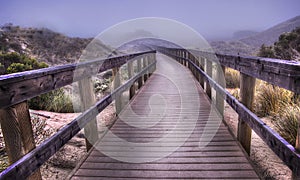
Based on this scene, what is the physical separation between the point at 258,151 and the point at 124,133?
2.08 metres

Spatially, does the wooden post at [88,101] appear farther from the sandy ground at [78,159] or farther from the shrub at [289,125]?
the shrub at [289,125]

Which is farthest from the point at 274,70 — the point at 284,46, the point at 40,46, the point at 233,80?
the point at 40,46

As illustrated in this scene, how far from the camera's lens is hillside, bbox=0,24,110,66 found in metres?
17.0

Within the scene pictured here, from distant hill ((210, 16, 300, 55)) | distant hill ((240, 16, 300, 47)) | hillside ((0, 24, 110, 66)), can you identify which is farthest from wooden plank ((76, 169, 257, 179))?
distant hill ((240, 16, 300, 47))

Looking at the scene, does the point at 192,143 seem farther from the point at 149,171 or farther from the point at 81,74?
the point at 81,74

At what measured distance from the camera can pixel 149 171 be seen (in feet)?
8.21

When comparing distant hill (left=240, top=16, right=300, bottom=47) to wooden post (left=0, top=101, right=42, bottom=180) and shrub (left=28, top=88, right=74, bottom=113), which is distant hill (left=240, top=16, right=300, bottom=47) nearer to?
shrub (left=28, top=88, right=74, bottom=113)

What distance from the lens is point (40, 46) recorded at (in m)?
20.7

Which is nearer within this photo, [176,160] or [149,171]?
[149,171]

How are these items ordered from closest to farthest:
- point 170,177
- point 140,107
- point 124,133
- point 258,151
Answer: point 170,177, point 258,151, point 124,133, point 140,107

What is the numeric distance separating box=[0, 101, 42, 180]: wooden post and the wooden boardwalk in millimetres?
931

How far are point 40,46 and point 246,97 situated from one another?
21.7 meters

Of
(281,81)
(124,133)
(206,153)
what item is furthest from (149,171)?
(281,81)

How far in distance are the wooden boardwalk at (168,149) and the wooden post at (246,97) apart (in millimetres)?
130
